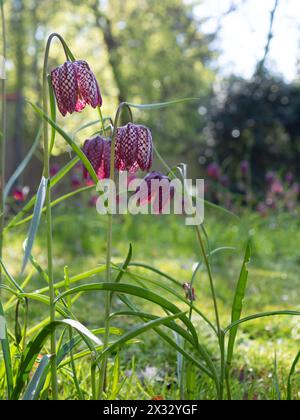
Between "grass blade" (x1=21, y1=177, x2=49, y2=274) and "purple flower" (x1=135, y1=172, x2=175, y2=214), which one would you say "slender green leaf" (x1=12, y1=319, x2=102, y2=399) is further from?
"purple flower" (x1=135, y1=172, x2=175, y2=214)

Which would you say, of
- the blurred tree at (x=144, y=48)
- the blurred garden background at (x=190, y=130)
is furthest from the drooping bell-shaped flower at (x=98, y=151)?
the blurred tree at (x=144, y=48)

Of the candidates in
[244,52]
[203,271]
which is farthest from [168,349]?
[244,52]

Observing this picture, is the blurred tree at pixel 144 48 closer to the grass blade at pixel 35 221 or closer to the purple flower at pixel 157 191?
the purple flower at pixel 157 191

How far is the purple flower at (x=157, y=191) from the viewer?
34.4 inches

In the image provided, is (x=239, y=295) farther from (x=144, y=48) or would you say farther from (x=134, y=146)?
(x=144, y=48)

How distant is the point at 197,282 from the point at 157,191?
175 centimetres

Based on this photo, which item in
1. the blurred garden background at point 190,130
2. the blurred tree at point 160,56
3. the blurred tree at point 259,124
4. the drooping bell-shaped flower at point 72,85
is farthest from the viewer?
the blurred tree at point 160,56

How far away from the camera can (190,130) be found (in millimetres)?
7910

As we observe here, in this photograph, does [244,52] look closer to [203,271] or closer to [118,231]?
[118,231]

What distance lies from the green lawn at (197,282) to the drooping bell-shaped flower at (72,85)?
0.29 meters

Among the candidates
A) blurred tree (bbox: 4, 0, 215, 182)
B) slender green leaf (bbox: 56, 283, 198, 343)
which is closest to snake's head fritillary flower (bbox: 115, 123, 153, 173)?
slender green leaf (bbox: 56, 283, 198, 343)

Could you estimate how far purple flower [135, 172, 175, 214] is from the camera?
87cm

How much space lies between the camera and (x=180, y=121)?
7789mm
